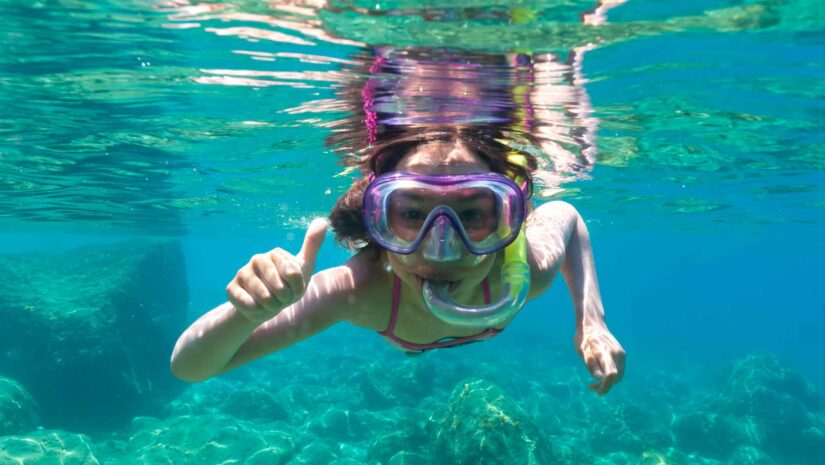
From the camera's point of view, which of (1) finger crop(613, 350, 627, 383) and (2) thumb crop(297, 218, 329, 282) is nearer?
(2) thumb crop(297, 218, 329, 282)

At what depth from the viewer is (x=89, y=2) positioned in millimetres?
5586

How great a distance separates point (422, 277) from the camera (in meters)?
3.66

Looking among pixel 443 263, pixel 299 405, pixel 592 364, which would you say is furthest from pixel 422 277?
pixel 299 405

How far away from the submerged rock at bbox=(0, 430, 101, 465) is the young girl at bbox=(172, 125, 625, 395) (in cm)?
984

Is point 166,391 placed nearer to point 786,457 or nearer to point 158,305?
point 158,305

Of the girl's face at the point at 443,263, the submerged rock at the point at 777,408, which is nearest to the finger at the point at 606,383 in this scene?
the girl's face at the point at 443,263

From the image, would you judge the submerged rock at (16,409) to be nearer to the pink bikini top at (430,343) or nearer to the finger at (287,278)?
the pink bikini top at (430,343)

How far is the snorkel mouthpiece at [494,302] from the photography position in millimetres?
3311

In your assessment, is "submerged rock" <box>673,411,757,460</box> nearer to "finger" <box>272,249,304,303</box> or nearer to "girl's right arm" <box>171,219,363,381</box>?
"girl's right arm" <box>171,219,363,381</box>

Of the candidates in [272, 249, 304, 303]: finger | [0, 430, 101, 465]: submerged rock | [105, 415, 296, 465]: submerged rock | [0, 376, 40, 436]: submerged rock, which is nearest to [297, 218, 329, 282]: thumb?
[272, 249, 304, 303]: finger

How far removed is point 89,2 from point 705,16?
7.10 meters

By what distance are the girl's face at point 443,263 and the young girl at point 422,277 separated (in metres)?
0.01

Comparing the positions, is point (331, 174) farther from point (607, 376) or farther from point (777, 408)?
point (777, 408)

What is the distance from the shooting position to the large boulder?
15359 millimetres
